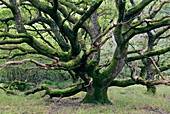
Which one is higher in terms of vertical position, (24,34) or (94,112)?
(24,34)

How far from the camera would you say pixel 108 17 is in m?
19.0

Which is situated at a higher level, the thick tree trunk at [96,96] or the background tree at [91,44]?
the background tree at [91,44]

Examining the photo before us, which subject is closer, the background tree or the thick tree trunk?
the background tree

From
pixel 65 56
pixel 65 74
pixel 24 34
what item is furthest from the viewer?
pixel 65 74

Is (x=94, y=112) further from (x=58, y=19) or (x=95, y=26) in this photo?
(x=95, y=26)

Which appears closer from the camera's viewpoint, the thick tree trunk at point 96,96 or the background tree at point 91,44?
the background tree at point 91,44

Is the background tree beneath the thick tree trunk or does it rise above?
above

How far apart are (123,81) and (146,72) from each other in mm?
6026

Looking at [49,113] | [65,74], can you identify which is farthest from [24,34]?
[65,74]

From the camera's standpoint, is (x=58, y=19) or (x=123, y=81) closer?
(x=58, y=19)

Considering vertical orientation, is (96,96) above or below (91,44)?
below

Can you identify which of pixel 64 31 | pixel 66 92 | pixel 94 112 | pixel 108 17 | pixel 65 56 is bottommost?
pixel 94 112

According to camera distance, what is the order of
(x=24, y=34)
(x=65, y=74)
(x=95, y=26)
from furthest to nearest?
(x=65, y=74) → (x=95, y=26) → (x=24, y=34)

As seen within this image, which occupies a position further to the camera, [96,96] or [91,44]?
[96,96]
